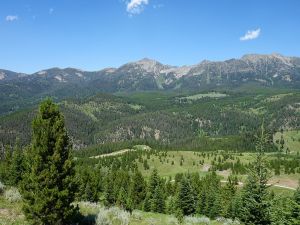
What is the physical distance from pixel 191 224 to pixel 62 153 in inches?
598

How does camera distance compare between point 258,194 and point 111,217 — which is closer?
point 258,194

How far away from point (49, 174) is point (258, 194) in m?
17.7

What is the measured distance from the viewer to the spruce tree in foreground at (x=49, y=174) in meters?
27.3

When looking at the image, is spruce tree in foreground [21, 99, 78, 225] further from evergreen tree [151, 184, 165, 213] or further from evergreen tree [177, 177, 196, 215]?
evergreen tree [151, 184, 165, 213]

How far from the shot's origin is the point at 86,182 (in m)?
104

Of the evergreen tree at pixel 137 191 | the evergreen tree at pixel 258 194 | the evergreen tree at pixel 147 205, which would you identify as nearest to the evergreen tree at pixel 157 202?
the evergreen tree at pixel 147 205

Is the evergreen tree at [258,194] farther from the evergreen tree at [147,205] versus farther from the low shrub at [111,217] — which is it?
the evergreen tree at [147,205]

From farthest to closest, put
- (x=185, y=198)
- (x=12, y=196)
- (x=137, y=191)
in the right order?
(x=137, y=191) < (x=185, y=198) < (x=12, y=196)

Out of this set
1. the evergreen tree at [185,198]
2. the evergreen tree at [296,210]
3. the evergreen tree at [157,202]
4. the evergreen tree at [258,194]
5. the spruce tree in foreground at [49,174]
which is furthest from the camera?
the evergreen tree at [157,202]

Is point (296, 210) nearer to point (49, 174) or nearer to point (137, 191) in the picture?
point (49, 174)

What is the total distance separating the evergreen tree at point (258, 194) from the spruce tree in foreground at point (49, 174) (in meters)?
14.9

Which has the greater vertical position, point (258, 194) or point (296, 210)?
point (258, 194)

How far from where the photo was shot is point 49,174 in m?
27.6

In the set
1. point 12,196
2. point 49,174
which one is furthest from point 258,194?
point 12,196
